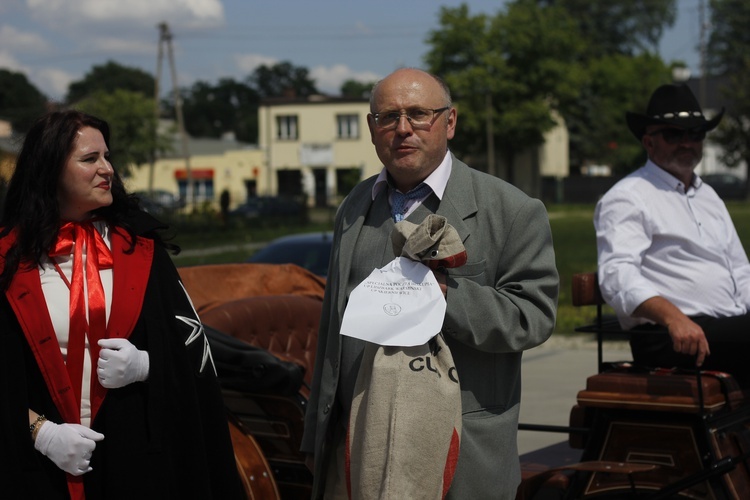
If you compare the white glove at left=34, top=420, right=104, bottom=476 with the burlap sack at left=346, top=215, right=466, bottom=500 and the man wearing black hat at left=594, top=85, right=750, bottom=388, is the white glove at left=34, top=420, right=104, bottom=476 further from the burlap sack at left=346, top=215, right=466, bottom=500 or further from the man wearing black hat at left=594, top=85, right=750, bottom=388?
the man wearing black hat at left=594, top=85, right=750, bottom=388

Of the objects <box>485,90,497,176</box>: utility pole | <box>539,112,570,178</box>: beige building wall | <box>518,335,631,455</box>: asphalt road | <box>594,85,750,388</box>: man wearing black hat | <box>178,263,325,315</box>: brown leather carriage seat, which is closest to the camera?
<box>594,85,750,388</box>: man wearing black hat

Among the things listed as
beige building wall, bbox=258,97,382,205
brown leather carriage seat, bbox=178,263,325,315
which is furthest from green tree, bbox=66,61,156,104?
brown leather carriage seat, bbox=178,263,325,315

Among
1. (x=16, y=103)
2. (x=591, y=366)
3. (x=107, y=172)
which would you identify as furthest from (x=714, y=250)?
(x=16, y=103)

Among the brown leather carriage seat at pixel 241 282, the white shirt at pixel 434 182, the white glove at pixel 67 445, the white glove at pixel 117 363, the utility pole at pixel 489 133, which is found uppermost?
the white shirt at pixel 434 182

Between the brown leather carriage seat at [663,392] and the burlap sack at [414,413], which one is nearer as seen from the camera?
the burlap sack at [414,413]

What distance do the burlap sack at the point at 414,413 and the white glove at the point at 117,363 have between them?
66 cm

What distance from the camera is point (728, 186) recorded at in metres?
58.9

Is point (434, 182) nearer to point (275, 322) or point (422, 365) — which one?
point (422, 365)

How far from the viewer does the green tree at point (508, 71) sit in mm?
62875

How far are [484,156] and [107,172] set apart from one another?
63268 millimetres

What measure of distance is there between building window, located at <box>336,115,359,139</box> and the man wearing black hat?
63869 millimetres

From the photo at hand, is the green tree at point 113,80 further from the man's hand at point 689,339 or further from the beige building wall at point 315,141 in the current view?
the man's hand at point 689,339

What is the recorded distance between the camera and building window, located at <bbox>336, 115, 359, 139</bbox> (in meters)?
68.4

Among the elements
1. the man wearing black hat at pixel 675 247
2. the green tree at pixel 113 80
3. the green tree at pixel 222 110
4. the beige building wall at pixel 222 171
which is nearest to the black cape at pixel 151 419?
the man wearing black hat at pixel 675 247
